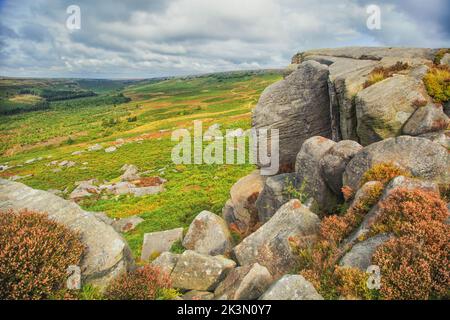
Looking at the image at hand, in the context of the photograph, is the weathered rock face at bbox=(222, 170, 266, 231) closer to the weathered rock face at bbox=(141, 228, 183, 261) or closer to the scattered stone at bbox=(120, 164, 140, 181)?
the weathered rock face at bbox=(141, 228, 183, 261)

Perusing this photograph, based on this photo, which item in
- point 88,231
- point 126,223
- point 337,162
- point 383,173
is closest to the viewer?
point 88,231

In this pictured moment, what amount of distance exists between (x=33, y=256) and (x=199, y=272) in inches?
242

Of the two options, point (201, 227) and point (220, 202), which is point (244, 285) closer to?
point (201, 227)

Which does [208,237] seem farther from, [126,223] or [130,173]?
[130,173]

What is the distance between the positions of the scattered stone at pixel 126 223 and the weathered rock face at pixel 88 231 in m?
17.0

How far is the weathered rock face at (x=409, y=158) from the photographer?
11562 millimetres

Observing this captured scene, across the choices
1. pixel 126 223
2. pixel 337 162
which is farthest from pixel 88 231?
pixel 126 223

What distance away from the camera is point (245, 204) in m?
23.3

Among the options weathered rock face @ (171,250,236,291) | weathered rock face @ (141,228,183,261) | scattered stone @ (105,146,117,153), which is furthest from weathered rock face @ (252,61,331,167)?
scattered stone @ (105,146,117,153)

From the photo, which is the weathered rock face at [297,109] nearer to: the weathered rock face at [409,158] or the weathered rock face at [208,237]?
the weathered rock face at [208,237]

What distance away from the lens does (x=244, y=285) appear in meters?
9.94

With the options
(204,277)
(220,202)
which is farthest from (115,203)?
(204,277)

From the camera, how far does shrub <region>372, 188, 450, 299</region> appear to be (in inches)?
296
